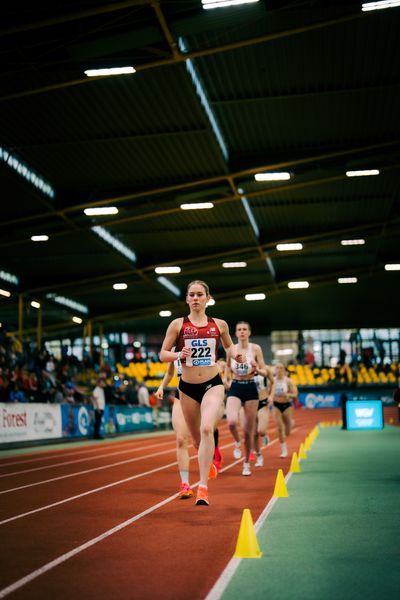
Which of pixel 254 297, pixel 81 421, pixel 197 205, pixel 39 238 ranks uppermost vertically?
pixel 197 205

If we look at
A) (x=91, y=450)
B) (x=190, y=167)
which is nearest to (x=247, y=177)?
(x=190, y=167)

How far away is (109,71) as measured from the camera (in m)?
17.5

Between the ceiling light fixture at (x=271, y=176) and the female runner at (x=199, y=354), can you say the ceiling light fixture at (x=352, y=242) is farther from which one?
the female runner at (x=199, y=354)

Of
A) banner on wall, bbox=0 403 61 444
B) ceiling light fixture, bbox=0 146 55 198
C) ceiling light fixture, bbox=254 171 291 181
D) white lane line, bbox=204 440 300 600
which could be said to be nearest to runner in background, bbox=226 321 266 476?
white lane line, bbox=204 440 300 600

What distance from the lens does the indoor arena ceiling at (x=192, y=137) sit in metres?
16.4

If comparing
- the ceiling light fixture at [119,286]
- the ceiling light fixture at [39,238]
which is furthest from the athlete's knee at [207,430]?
the ceiling light fixture at [119,286]

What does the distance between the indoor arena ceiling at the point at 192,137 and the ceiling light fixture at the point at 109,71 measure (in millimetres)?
133

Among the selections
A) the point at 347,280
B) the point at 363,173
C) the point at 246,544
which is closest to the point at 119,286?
the point at 347,280

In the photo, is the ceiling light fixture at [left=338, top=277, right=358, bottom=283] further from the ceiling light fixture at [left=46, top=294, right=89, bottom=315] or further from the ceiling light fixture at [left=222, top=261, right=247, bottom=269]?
the ceiling light fixture at [left=46, top=294, right=89, bottom=315]

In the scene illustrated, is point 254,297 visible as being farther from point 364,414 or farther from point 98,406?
point 98,406

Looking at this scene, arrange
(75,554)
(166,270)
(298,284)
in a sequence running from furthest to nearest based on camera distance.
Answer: (298,284), (166,270), (75,554)

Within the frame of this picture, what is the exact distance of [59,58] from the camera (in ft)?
55.7

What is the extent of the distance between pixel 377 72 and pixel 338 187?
8.75 meters

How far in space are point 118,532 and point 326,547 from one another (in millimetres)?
2104
